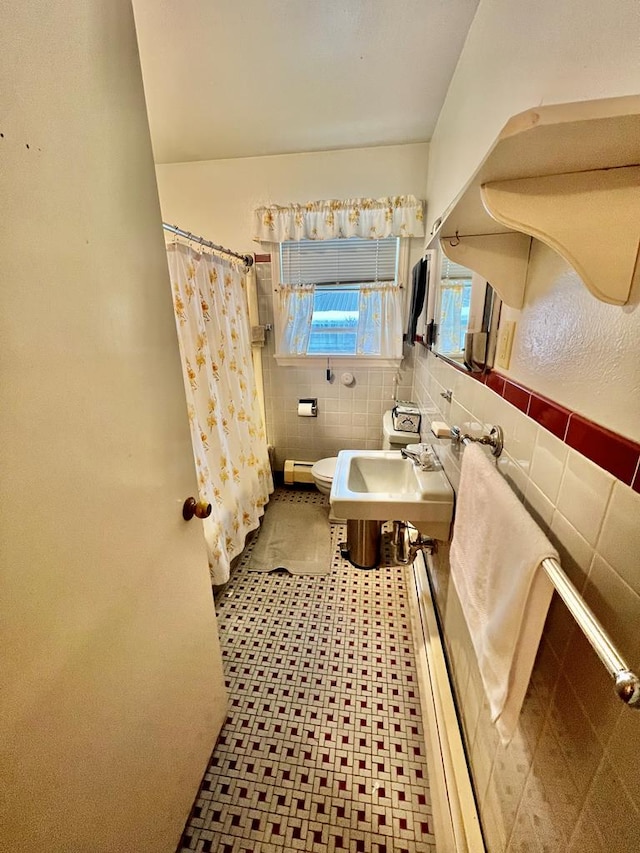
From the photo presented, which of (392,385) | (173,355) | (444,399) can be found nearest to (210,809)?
(173,355)

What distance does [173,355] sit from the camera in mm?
837

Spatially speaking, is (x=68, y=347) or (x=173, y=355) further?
(x=173, y=355)

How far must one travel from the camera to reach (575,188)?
467 mm

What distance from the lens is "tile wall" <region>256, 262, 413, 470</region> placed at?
8.09ft

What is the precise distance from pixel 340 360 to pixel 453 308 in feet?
3.84

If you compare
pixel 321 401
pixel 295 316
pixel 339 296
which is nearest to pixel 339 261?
pixel 339 296

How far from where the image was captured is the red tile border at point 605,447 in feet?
1.40

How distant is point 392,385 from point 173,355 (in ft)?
6.18

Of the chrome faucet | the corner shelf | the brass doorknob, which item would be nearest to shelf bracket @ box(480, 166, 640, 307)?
the corner shelf

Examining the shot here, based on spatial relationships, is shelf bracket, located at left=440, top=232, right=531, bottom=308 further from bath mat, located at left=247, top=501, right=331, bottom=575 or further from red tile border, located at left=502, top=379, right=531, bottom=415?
bath mat, located at left=247, top=501, right=331, bottom=575

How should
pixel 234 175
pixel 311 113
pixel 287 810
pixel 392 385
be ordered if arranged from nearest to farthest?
pixel 287 810
pixel 311 113
pixel 234 175
pixel 392 385

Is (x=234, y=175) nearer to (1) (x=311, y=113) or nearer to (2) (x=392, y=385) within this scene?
(1) (x=311, y=113)

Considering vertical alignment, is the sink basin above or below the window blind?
below

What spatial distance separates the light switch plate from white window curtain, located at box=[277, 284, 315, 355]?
1717mm
